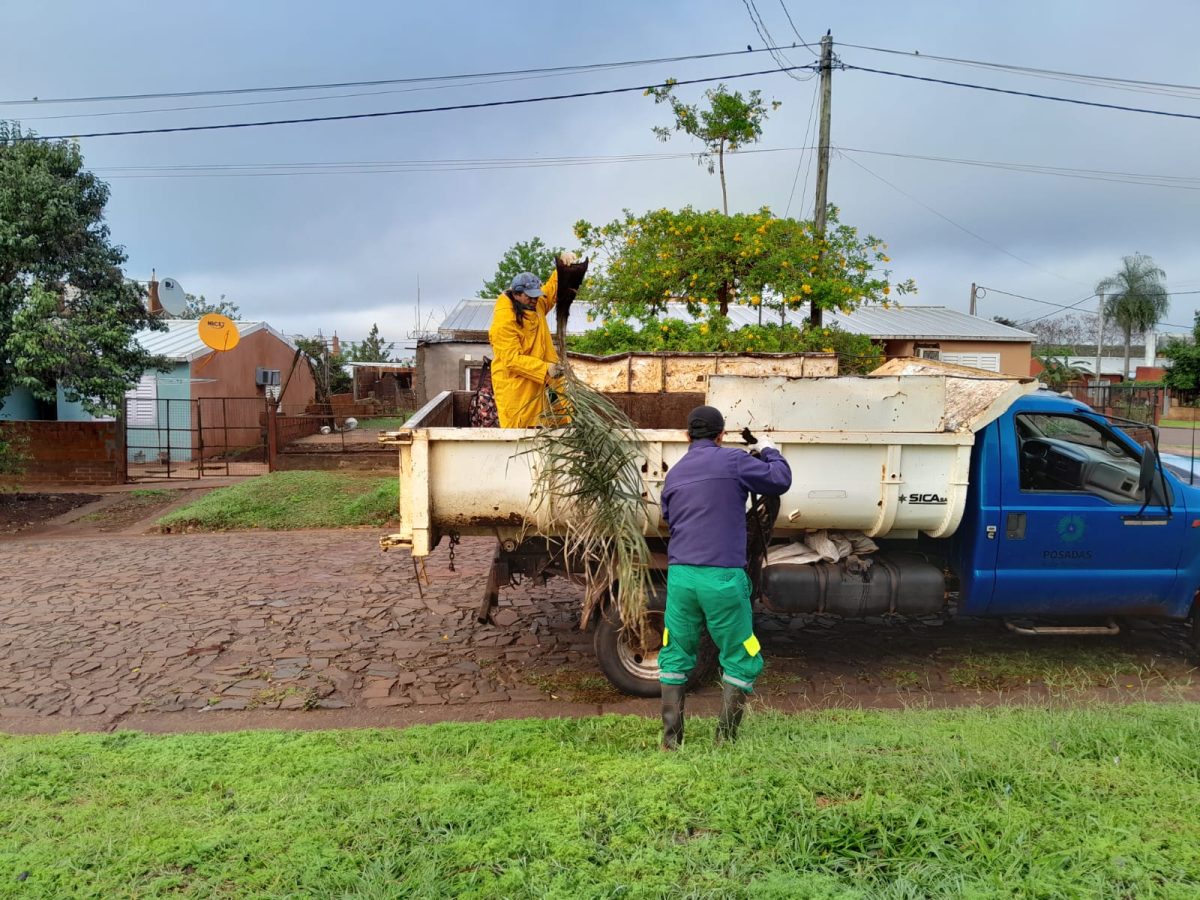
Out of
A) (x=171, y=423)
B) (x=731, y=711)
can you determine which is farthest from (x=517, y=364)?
(x=171, y=423)

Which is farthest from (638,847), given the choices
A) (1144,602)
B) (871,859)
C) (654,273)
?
(654,273)

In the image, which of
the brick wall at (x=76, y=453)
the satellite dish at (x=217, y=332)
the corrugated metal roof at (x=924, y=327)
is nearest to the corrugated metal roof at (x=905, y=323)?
the corrugated metal roof at (x=924, y=327)

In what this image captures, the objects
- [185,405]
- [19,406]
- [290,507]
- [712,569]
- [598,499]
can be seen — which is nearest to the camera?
[712,569]

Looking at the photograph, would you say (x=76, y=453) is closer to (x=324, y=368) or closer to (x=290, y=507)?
(x=290, y=507)

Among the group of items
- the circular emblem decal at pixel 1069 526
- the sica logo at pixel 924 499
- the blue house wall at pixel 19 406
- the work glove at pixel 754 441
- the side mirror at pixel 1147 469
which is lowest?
the circular emblem decal at pixel 1069 526

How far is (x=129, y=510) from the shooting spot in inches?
509

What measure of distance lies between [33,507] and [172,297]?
19.0 feet

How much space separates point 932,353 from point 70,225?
71.2 ft

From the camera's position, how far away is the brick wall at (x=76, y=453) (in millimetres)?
15297

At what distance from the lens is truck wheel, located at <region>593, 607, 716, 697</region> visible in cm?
497

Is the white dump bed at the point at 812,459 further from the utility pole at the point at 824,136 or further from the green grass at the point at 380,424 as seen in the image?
the green grass at the point at 380,424

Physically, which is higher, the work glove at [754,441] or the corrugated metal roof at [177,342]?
the corrugated metal roof at [177,342]

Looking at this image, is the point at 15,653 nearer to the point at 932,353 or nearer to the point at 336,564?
the point at 336,564

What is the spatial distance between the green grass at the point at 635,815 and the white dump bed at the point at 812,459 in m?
1.29
